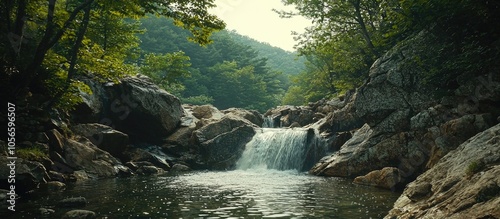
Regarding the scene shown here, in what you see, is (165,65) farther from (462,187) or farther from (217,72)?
(462,187)

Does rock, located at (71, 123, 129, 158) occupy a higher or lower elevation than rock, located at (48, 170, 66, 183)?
higher

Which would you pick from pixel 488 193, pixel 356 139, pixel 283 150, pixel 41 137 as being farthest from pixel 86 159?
pixel 488 193

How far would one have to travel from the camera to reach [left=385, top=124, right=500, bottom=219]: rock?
7125 mm

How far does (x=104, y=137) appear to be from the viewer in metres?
25.3

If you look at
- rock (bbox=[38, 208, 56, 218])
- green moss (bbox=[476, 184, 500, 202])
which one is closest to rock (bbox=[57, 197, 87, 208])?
rock (bbox=[38, 208, 56, 218])

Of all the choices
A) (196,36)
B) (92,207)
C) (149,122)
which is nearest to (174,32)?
(149,122)

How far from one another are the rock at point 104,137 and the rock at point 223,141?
764cm

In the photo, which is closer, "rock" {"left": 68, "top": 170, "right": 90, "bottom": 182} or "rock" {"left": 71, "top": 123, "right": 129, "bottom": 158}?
"rock" {"left": 68, "top": 170, "right": 90, "bottom": 182}

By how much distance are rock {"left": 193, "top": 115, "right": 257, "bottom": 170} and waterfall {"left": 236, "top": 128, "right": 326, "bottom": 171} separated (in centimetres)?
77

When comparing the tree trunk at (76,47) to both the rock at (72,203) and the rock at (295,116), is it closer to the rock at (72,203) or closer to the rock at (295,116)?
the rock at (72,203)

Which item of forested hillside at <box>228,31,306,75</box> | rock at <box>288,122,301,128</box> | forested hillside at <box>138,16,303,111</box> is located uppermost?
forested hillside at <box>228,31,306,75</box>

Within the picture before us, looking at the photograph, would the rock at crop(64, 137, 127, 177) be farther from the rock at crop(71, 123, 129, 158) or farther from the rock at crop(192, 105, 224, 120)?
the rock at crop(192, 105, 224, 120)

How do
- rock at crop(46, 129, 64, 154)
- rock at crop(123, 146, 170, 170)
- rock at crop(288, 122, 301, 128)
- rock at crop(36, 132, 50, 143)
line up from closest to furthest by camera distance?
rock at crop(36, 132, 50, 143), rock at crop(46, 129, 64, 154), rock at crop(123, 146, 170, 170), rock at crop(288, 122, 301, 128)

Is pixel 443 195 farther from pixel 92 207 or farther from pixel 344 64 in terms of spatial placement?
pixel 344 64
